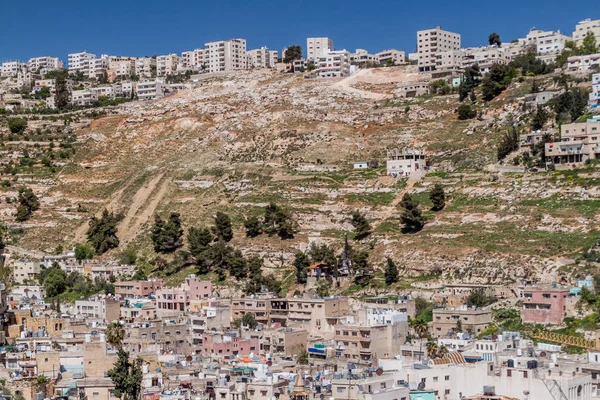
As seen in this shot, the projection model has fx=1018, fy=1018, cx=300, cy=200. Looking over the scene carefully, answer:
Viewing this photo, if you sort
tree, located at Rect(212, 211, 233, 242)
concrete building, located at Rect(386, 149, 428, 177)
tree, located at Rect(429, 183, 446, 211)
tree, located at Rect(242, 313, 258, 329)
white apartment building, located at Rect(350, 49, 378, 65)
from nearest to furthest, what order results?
tree, located at Rect(242, 313, 258, 329)
tree, located at Rect(429, 183, 446, 211)
tree, located at Rect(212, 211, 233, 242)
concrete building, located at Rect(386, 149, 428, 177)
white apartment building, located at Rect(350, 49, 378, 65)

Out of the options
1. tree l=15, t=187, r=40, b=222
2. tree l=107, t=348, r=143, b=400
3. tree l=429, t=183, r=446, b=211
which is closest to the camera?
tree l=107, t=348, r=143, b=400

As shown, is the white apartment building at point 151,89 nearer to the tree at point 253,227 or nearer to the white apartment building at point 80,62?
the white apartment building at point 80,62

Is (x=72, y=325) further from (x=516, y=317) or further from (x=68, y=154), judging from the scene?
(x=68, y=154)

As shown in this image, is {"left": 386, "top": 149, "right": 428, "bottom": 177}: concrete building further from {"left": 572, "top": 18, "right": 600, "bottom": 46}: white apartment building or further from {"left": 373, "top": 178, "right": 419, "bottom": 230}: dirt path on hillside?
{"left": 572, "top": 18, "right": 600, "bottom": 46}: white apartment building

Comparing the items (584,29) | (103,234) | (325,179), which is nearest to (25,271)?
(103,234)

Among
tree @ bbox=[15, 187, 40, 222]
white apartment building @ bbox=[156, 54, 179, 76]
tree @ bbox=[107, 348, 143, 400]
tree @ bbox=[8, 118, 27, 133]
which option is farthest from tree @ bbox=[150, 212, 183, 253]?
white apartment building @ bbox=[156, 54, 179, 76]

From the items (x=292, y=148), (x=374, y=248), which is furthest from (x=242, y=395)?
(x=292, y=148)

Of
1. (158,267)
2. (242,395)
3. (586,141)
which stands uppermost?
(586,141)
